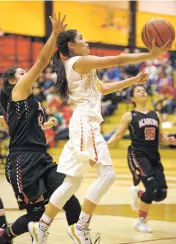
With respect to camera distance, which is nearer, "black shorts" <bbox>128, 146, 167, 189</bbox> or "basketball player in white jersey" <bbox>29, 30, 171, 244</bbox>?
"basketball player in white jersey" <bbox>29, 30, 171, 244</bbox>

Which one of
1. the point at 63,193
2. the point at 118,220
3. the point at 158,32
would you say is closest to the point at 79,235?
the point at 63,193

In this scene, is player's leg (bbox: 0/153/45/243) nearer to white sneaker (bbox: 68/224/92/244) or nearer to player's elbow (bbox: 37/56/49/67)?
white sneaker (bbox: 68/224/92/244)

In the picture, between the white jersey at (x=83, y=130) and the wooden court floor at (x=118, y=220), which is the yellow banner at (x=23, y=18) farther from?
the white jersey at (x=83, y=130)

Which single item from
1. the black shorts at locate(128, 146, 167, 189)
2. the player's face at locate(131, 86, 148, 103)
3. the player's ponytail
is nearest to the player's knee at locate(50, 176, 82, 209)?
the player's ponytail

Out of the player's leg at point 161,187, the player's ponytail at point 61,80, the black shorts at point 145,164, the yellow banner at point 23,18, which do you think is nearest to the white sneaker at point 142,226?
the player's leg at point 161,187

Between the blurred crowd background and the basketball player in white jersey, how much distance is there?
13047 mm

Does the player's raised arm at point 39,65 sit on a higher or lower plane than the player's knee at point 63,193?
higher

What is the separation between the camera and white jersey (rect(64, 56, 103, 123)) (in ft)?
16.3

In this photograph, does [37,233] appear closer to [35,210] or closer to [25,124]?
[35,210]

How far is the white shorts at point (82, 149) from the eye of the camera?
15.8ft

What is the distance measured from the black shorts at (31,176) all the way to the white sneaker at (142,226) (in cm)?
159

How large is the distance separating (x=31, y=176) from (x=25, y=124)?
1.38 ft

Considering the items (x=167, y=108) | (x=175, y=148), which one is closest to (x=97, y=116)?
(x=175, y=148)

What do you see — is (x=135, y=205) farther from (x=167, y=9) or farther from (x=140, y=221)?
(x=167, y=9)
